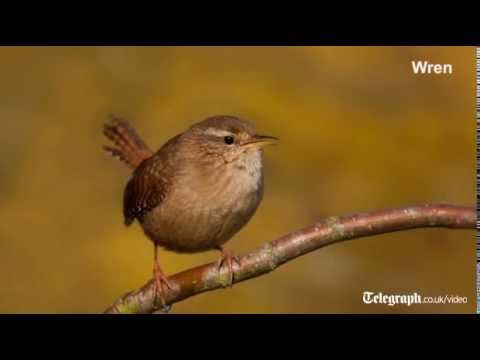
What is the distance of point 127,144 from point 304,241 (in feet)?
7.61

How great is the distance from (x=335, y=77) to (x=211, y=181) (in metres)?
2.29

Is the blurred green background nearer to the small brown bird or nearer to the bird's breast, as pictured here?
the small brown bird

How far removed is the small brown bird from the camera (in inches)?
189

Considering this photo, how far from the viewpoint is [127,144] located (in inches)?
235

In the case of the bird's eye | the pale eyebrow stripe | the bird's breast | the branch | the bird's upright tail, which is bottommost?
the branch

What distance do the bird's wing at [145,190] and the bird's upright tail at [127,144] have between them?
0.34 meters

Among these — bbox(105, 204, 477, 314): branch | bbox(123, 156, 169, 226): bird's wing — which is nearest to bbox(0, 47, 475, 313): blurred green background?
bbox(123, 156, 169, 226): bird's wing

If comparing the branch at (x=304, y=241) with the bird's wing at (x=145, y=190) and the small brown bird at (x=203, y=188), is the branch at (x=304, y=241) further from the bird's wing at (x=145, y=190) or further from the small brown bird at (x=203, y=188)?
the bird's wing at (x=145, y=190)

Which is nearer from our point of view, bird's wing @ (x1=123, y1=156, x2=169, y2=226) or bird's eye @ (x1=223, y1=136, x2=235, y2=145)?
bird's eye @ (x1=223, y1=136, x2=235, y2=145)

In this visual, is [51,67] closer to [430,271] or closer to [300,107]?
[300,107]

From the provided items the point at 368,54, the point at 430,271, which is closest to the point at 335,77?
the point at 368,54

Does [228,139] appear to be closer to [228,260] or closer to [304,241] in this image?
[228,260]

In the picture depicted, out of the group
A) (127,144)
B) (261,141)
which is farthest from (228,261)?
(127,144)

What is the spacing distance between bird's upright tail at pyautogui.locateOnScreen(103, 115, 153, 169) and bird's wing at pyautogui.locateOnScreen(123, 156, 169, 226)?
0.34 metres
